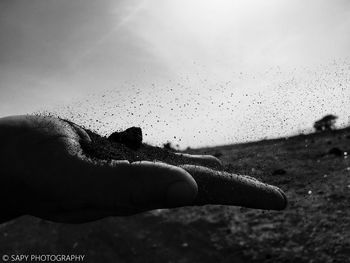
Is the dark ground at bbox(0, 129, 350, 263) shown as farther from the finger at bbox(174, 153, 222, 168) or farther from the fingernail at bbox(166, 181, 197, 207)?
the fingernail at bbox(166, 181, 197, 207)

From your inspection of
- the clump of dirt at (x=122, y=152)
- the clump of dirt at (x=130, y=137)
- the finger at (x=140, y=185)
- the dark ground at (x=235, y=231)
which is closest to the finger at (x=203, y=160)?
the clump of dirt at (x=122, y=152)

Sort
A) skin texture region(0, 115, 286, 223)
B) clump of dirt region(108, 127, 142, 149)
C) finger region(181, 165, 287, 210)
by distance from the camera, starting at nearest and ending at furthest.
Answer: skin texture region(0, 115, 286, 223) < finger region(181, 165, 287, 210) < clump of dirt region(108, 127, 142, 149)

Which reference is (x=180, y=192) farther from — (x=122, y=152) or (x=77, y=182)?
(x=122, y=152)

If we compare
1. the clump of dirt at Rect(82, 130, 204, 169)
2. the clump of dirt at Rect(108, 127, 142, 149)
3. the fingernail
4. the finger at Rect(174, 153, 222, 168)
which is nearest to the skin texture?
the fingernail

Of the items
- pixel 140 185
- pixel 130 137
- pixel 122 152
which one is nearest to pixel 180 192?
pixel 140 185

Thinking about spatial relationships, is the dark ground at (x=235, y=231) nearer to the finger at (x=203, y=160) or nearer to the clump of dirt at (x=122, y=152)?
the finger at (x=203, y=160)

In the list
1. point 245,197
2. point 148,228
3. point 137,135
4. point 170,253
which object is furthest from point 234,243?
point 245,197

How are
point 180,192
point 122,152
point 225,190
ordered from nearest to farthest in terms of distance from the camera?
point 180,192 → point 225,190 → point 122,152
